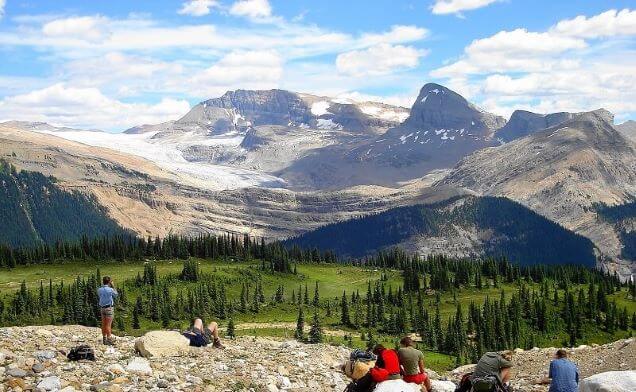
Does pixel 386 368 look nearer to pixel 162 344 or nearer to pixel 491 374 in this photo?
pixel 491 374

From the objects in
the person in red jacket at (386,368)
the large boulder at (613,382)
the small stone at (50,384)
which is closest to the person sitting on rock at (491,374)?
the person in red jacket at (386,368)

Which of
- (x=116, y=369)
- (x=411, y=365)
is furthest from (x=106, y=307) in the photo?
(x=411, y=365)

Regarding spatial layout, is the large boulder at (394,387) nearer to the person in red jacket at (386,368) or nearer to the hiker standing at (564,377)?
the person in red jacket at (386,368)

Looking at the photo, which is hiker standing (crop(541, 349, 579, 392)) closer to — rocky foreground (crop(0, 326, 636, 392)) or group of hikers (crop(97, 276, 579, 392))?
group of hikers (crop(97, 276, 579, 392))

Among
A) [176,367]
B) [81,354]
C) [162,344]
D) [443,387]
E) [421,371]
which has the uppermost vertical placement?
[81,354]

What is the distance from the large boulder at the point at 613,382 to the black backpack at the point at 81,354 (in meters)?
24.1

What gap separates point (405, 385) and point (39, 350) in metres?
21.2

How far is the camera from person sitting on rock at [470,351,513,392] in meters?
25.5

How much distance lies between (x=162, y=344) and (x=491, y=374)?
2066 centimetres

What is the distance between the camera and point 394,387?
84.0 ft

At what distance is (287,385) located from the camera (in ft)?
115

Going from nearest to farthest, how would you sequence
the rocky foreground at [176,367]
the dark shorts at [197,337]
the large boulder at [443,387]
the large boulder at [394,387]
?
the large boulder at [394,387] → the rocky foreground at [176,367] → the large boulder at [443,387] → the dark shorts at [197,337]

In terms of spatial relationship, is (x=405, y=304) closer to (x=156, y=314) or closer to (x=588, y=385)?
(x=156, y=314)

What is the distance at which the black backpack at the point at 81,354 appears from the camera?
3465 centimetres
